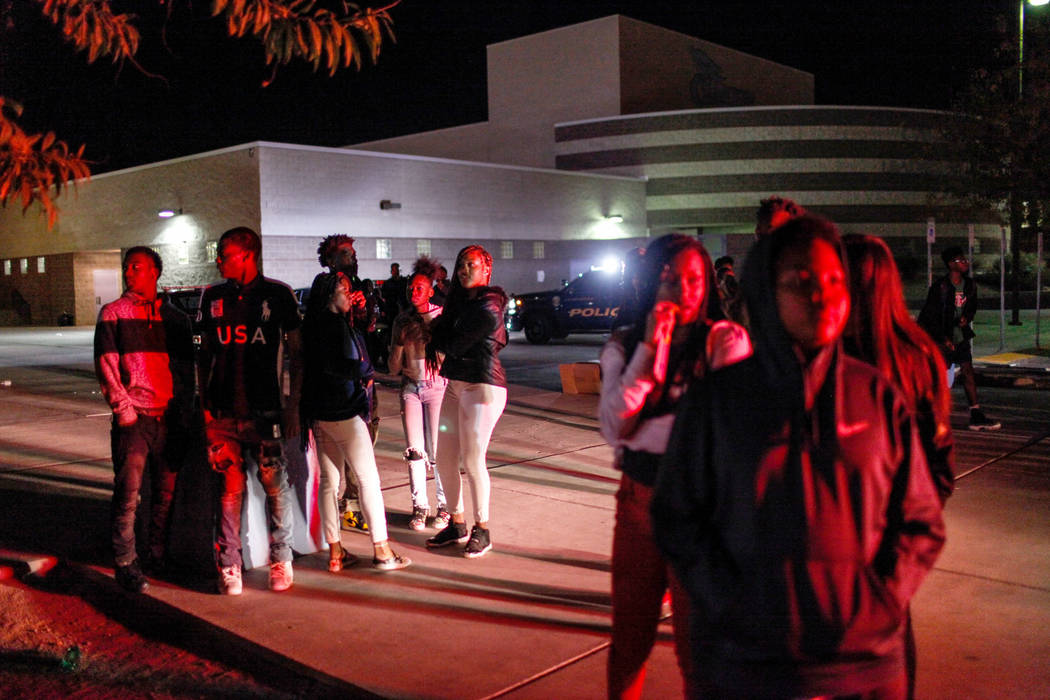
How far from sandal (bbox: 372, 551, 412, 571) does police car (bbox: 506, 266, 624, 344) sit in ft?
56.7

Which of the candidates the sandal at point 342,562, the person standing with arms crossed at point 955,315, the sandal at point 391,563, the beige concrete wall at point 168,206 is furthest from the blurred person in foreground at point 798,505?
→ the beige concrete wall at point 168,206

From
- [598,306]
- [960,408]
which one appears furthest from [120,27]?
[598,306]

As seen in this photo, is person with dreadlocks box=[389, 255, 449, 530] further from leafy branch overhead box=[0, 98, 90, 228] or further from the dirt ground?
leafy branch overhead box=[0, 98, 90, 228]

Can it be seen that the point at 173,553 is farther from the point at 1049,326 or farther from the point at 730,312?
the point at 1049,326

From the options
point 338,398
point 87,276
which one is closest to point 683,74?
point 87,276

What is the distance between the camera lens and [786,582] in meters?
2.04

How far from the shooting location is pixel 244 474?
5324 millimetres

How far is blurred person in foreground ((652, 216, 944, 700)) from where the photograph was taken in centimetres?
204

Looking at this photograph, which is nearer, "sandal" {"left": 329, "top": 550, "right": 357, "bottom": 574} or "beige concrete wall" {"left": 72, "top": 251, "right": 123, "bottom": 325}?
"sandal" {"left": 329, "top": 550, "right": 357, "bottom": 574}

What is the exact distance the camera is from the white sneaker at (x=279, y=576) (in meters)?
5.32

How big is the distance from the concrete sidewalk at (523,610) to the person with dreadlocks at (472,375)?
485 mm

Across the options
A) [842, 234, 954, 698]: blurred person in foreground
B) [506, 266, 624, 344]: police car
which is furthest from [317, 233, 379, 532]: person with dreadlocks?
[506, 266, 624, 344]: police car

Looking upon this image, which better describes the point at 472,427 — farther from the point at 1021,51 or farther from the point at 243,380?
the point at 1021,51

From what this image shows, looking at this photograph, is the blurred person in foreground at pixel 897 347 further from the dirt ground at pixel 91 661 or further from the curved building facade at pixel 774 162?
the curved building facade at pixel 774 162
